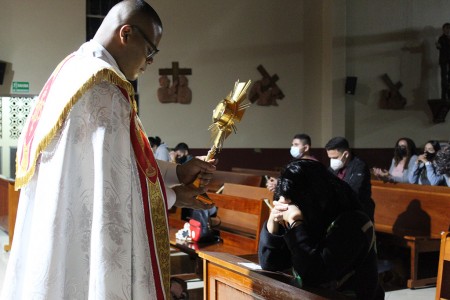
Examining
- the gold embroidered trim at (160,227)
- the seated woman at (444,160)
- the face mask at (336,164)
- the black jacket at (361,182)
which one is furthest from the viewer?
the seated woman at (444,160)

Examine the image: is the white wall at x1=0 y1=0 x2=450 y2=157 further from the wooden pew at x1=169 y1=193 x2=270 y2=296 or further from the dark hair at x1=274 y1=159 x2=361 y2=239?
the dark hair at x1=274 y1=159 x2=361 y2=239

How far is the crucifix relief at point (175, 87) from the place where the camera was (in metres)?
12.9

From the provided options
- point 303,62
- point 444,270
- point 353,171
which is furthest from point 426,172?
point 303,62

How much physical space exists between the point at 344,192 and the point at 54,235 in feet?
3.80

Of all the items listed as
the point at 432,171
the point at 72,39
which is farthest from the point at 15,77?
the point at 432,171

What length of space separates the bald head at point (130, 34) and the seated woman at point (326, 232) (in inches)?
30.3

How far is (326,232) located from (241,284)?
63 centimetres

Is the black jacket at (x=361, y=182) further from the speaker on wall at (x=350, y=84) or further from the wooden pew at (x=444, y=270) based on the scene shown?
the speaker on wall at (x=350, y=84)

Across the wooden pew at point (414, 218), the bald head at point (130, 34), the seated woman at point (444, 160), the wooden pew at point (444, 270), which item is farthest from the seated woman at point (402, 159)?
the bald head at point (130, 34)

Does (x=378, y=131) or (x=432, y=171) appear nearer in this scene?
(x=432, y=171)

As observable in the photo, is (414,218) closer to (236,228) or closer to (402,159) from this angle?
(236,228)

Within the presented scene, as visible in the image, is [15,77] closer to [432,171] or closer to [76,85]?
[432,171]

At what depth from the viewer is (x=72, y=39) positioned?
12000 mm

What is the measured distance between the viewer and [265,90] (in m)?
14.1
